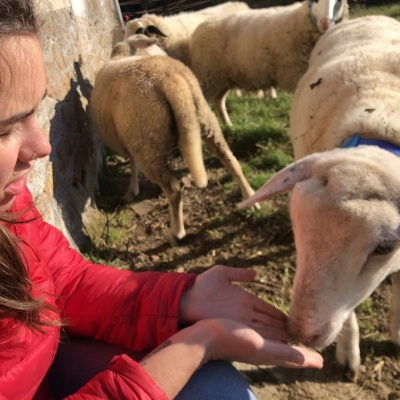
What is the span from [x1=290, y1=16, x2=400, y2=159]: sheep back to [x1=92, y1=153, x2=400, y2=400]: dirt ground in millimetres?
777

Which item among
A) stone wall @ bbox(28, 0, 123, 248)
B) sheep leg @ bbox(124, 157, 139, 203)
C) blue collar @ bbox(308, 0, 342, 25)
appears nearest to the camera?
stone wall @ bbox(28, 0, 123, 248)

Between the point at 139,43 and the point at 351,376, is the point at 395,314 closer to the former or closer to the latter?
the point at 351,376

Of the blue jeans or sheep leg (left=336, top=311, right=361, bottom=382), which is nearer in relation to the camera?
the blue jeans

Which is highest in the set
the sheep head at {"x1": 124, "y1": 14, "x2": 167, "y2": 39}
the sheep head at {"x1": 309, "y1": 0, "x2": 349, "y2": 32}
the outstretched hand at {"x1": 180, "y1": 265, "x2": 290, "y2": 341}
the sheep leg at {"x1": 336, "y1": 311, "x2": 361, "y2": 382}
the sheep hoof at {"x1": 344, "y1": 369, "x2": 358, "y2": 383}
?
the sheep head at {"x1": 124, "y1": 14, "x2": 167, "y2": 39}

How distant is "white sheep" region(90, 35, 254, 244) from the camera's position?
2.85 metres

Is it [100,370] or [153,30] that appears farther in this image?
[153,30]

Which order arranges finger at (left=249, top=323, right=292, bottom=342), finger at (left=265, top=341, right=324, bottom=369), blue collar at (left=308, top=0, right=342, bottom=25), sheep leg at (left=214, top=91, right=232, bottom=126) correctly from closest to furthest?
1. finger at (left=265, top=341, right=324, bottom=369)
2. finger at (left=249, top=323, right=292, bottom=342)
3. blue collar at (left=308, top=0, right=342, bottom=25)
4. sheep leg at (left=214, top=91, right=232, bottom=126)

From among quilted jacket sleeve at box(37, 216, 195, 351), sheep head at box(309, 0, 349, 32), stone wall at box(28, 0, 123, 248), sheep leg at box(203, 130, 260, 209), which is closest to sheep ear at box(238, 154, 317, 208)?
quilted jacket sleeve at box(37, 216, 195, 351)

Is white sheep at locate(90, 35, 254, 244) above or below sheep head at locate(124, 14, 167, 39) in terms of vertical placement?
below

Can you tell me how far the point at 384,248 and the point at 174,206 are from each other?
1.92m

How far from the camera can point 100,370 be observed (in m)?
1.37

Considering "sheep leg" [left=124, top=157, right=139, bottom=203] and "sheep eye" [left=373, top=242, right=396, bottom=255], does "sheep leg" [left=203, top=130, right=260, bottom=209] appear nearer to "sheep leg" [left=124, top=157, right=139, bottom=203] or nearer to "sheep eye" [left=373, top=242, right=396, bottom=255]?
"sheep leg" [left=124, top=157, right=139, bottom=203]

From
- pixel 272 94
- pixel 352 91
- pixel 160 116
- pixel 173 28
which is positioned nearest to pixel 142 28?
pixel 173 28

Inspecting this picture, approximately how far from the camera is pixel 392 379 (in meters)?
2.06
